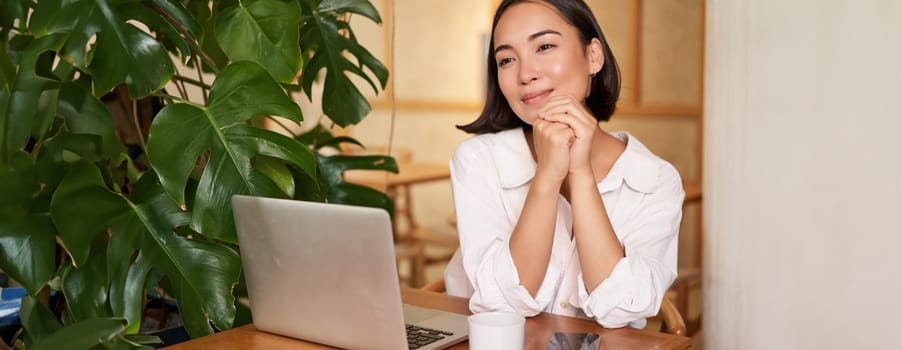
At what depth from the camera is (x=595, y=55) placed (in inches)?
73.2

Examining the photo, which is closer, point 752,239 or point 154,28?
point 154,28

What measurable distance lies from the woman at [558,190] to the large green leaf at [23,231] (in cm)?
72

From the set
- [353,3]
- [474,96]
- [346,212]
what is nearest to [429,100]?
[474,96]

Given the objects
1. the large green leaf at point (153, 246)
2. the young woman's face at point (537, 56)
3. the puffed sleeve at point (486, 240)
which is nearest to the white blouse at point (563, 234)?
the puffed sleeve at point (486, 240)

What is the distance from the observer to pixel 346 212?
125cm

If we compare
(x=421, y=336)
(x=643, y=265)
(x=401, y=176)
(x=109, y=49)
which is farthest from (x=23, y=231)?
(x=401, y=176)

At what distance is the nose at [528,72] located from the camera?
1758 mm

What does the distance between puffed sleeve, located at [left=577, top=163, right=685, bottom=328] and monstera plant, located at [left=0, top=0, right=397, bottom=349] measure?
53cm

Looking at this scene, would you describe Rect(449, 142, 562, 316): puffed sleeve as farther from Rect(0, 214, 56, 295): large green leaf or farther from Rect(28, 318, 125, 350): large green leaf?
Rect(0, 214, 56, 295): large green leaf

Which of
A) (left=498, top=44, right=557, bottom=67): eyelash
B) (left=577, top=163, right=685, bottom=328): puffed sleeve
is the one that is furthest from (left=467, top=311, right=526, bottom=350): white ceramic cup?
(left=498, top=44, right=557, bottom=67): eyelash

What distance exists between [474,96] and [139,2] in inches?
159

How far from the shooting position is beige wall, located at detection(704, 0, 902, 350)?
1686 mm

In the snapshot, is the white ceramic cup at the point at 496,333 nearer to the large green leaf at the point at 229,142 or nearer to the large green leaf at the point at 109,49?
the large green leaf at the point at 229,142

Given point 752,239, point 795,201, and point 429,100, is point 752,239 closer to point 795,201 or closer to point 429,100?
point 795,201
